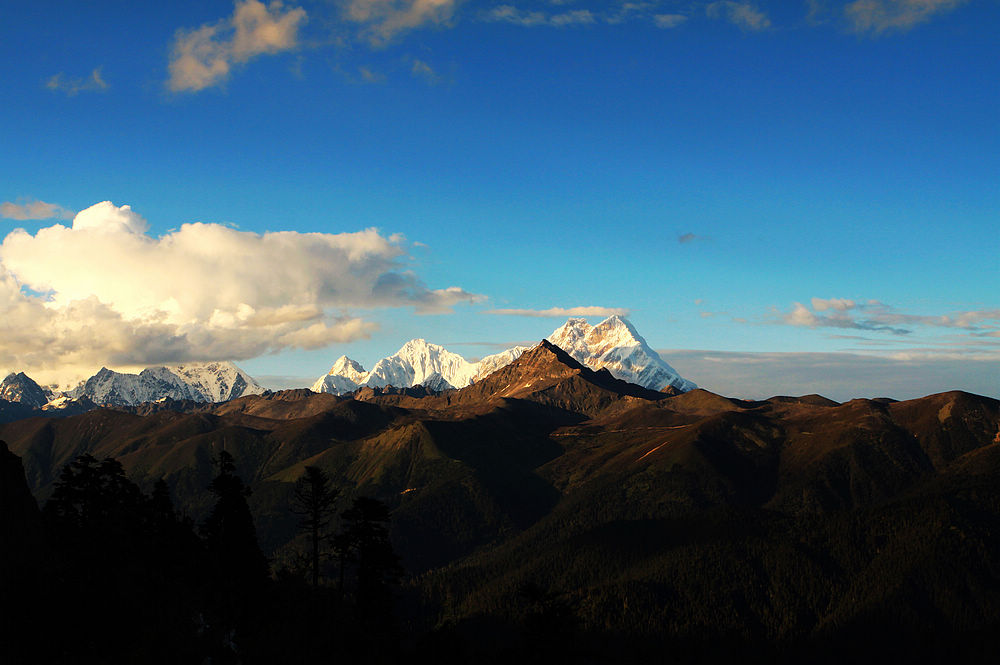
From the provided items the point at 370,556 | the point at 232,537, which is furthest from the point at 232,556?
the point at 370,556

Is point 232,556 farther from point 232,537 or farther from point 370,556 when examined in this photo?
point 370,556

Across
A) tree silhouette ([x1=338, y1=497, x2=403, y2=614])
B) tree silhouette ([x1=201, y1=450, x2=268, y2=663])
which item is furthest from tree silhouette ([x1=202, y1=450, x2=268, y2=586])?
tree silhouette ([x1=338, y1=497, x2=403, y2=614])

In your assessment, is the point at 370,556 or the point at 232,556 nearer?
the point at 370,556

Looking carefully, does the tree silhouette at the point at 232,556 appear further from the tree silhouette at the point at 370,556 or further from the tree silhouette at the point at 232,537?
the tree silhouette at the point at 370,556

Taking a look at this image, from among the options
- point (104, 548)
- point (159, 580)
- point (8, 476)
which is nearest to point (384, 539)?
point (159, 580)

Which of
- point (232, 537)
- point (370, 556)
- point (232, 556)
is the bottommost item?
point (232, 556)

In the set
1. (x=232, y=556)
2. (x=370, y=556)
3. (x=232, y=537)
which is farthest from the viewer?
(x=232, y=537)

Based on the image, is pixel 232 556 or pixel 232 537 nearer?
pixel 232 556

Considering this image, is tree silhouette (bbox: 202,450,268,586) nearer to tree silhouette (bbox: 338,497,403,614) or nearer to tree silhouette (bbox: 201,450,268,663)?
tree silhouette (bbox: 201,450,268,663)

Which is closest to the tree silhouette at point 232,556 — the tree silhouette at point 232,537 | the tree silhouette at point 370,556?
the tree silhouette at point 232,537

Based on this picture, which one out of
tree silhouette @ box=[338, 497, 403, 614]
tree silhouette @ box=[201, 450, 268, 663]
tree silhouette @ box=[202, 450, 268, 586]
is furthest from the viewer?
tree silhouette @ box=[202, 450, 268, 586]

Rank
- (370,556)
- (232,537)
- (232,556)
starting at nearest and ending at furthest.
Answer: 1. (370,556)
2. (232,556)
3. (232,537)

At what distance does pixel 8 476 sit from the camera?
69.8m

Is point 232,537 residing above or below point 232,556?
above
